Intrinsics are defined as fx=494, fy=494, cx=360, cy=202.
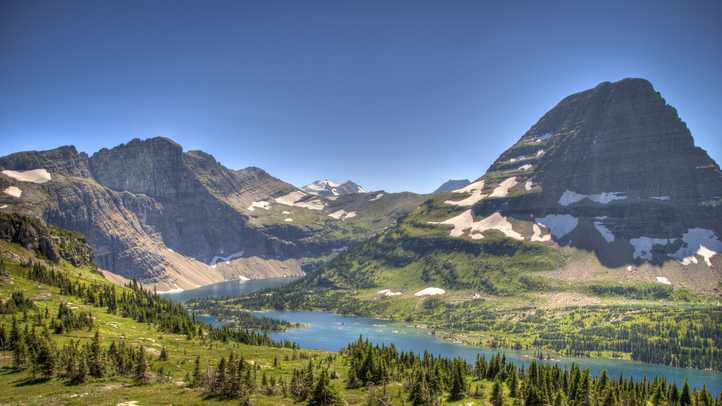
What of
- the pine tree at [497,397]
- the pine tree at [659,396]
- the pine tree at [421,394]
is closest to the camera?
the pine tree at [421,394]

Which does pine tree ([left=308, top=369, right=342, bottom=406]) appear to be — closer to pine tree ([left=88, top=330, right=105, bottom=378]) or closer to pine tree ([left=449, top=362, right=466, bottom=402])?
pine tree ([left=449, top=362, right=466, bottom=402])

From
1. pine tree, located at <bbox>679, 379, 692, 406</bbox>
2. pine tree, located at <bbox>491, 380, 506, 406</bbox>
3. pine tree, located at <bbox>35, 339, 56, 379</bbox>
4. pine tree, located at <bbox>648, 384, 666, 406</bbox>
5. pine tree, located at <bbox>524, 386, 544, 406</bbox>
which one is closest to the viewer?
pine tree, located at <bbox>35, 339, 56, 379</bbox>

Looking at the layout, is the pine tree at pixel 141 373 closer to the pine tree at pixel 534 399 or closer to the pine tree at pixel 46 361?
the pine tree at pixel 46 361

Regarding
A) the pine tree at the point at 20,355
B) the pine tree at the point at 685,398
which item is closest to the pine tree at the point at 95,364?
the pine tree at the point at 20,355

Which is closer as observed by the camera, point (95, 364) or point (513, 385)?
point (95, 364)

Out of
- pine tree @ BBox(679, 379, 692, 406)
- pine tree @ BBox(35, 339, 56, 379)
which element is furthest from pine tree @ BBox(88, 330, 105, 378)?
pine tree @ BBox(679, 379, 692, 406)

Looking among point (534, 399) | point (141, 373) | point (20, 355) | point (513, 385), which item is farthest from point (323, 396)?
point (20, 355)

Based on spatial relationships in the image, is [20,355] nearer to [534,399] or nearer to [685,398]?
[534,399]

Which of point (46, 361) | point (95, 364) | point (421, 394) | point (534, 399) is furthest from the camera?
point (421, 394)

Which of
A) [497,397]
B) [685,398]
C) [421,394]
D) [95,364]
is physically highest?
[95,364]

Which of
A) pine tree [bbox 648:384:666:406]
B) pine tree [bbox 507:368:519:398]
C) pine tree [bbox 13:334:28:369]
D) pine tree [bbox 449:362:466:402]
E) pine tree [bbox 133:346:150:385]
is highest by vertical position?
pine tree [bbox 13:334:28:369]

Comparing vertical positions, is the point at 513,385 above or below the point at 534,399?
below

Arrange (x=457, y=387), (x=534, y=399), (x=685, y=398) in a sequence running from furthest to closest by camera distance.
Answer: (x=685, y=398) → (x=457, y=387) → (x=534, y=399)

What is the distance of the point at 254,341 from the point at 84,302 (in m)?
62.6
